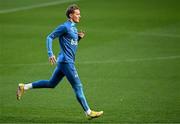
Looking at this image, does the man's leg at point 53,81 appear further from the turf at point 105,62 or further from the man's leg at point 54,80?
the turf at point 105,62

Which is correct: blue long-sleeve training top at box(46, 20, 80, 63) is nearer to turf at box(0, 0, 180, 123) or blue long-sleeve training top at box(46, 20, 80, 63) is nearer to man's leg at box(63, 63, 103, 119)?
man's leg at box(63, 63, 103, 119)

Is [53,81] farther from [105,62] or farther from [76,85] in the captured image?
[105,62]

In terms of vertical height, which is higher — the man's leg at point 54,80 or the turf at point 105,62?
the man's leg at point 54,80

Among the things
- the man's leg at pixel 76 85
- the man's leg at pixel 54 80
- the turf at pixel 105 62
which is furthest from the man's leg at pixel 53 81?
the turf at pixel 105 62

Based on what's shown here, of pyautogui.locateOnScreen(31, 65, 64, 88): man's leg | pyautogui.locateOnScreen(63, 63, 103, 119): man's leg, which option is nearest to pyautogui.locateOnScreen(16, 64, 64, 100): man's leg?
pyautogui.locateOnScreen(31, 65, 64, 88): man's leg

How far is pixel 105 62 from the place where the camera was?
2222cm

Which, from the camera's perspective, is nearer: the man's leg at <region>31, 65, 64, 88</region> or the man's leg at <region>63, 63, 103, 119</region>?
the man's leg at <region>63, 63, 103, 119</region>

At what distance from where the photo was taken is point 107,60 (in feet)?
73.9

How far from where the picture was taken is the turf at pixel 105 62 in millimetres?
16438

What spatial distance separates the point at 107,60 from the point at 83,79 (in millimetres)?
2684

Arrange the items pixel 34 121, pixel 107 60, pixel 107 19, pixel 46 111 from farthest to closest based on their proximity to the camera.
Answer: pixel 107 19 < pixel 107 60 < pixel 46 111 < pixel 34 121

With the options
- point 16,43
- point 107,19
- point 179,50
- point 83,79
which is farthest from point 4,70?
point 107,19

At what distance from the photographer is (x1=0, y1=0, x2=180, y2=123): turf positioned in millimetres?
16438

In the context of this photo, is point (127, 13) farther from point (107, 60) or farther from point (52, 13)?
point (107, 60)
